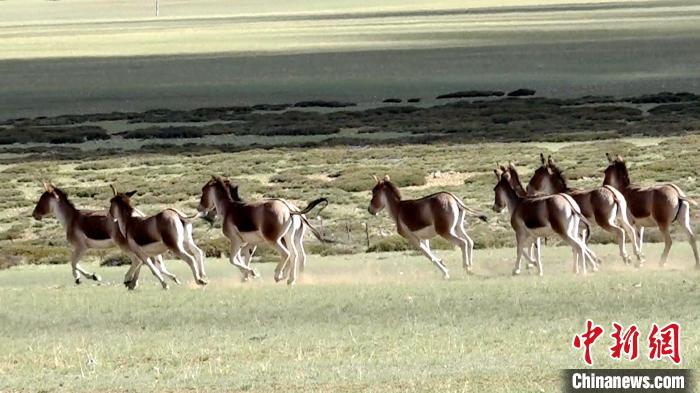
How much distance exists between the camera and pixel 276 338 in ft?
56.3

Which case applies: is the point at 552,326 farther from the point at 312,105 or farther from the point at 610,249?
the point at 312,105

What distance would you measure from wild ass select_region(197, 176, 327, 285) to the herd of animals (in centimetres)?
1

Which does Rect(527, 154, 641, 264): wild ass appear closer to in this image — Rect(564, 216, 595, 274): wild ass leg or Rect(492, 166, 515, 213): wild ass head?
Rect(564, 216, 595, 274): wild ass leg

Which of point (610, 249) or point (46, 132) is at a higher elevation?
point (46, 132)

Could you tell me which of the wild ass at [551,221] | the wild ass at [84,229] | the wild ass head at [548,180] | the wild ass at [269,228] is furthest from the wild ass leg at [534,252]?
the wild ass at [84,229]

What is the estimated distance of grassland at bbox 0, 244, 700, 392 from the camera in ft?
46.0

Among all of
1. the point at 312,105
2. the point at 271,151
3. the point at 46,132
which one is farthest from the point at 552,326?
the point at 312,105

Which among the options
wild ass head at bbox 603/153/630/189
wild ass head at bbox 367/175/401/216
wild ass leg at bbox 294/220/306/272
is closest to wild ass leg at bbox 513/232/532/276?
wild ass head at bbox 603/153/630/189

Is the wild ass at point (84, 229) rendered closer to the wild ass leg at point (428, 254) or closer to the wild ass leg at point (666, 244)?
the wild ass leg at point (428, 254)

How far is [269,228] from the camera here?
2186 centimetres

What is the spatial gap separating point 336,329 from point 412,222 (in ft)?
17.3

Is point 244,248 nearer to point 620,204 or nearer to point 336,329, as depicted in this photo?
point 620,204

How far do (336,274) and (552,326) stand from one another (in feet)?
27.8

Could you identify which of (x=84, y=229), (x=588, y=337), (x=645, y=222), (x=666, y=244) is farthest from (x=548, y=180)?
(x=588, y=337)
